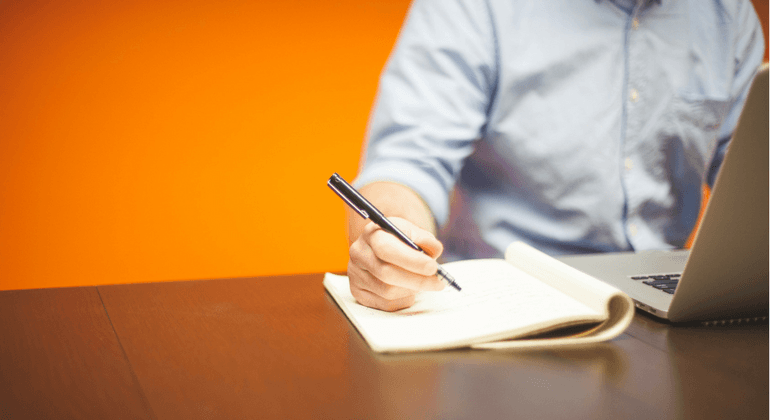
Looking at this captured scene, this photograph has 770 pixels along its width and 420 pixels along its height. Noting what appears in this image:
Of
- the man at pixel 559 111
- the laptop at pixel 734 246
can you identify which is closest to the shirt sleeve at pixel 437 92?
the man at pixel 559 111

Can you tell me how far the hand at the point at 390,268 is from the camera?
49cm

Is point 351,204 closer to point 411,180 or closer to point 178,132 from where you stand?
point 411,180

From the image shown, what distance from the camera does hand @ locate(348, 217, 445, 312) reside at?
490 millimetres

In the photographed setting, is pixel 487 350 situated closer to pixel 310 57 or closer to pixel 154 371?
pixel 154 371

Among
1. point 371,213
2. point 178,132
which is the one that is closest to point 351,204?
point 371,213

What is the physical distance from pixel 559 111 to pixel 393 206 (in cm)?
49

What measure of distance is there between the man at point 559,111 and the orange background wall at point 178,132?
3.53 ft

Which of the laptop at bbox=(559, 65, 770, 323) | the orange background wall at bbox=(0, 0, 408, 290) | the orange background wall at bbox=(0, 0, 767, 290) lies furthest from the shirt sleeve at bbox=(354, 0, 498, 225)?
the orange background wall at bbox=(0, 0, 767, 290)

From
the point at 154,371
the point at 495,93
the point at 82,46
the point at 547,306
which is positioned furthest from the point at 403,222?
the point at 82,46

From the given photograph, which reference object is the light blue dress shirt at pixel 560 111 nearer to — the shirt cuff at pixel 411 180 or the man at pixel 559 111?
the man at pixel 559 111

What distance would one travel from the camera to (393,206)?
27.1 inches

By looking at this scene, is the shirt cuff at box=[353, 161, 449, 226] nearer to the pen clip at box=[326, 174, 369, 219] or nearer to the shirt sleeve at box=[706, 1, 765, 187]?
the pen clip at box=[326, 174, 369, 219]

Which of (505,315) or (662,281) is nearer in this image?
(505,315)

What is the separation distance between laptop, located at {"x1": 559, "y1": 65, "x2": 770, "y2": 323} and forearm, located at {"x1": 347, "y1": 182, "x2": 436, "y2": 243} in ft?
0.91
